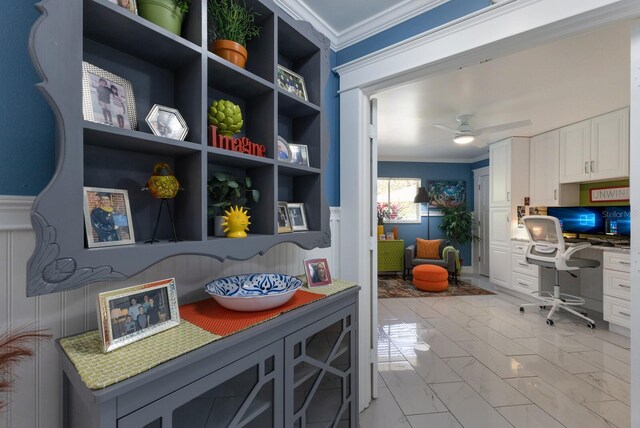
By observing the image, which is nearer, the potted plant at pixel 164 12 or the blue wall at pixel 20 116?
the blue wall at pixel 20 116

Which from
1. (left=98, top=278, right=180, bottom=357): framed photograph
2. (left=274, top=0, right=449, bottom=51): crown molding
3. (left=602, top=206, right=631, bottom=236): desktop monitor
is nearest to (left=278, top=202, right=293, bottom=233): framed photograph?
(left=98, top=278, right=180, bottom=357): framed photograph

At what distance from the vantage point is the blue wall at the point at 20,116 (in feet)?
2.59

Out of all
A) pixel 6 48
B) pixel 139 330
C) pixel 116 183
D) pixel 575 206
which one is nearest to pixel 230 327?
pixel 139 330

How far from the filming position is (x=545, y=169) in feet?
15.2

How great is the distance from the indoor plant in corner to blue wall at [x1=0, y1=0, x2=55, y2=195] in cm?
661

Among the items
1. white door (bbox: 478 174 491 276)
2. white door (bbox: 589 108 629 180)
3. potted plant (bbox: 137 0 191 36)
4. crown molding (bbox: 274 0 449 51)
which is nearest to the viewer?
potted plant (bbox: 137 0 191 36)

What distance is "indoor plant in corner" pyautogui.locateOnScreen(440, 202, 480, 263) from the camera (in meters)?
6.34

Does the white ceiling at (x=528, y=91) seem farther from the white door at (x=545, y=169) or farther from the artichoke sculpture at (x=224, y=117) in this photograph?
the artichoke sculpture at (x=224, y=117)

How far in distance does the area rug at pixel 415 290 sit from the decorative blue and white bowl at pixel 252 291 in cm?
361

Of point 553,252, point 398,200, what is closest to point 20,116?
point 553,252

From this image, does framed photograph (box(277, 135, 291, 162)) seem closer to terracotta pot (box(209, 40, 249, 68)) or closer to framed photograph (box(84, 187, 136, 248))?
terracotta pot (box(209, 40, 249, 68))

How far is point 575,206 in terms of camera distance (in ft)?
14.3

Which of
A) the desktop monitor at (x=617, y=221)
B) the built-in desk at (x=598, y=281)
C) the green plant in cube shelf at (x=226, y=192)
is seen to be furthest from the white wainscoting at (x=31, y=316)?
the desktop monitor at (x=617, y=221)

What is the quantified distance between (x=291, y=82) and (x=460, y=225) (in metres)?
5.90
